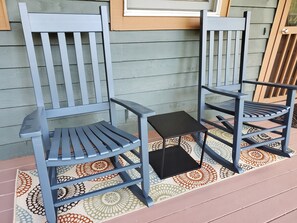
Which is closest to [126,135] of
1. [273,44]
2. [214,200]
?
[214,200]

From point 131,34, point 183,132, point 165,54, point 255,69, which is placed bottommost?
point 183,132

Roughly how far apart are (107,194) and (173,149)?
Answer: 68cm

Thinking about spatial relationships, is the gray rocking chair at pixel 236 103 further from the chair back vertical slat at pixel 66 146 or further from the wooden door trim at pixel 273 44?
the chair back vertical slat at pixel 66 146

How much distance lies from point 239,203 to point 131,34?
1359 mm

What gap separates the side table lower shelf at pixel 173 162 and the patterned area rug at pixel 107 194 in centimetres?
4

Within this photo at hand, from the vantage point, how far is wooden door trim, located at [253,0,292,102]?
2.10 m

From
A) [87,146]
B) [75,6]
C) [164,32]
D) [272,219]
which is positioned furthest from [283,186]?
[75,6]

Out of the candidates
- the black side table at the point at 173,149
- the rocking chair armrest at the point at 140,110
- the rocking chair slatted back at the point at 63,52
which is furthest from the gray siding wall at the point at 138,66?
the rocking chair armrest at the point at 140,110

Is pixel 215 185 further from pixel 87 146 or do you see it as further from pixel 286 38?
pixel 286 38

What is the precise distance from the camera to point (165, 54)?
1.86 m

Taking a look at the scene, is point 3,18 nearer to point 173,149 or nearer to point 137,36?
point 137,36

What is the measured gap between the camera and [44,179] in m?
1.04

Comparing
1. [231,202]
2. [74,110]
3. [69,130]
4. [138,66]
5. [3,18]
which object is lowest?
[231,202]

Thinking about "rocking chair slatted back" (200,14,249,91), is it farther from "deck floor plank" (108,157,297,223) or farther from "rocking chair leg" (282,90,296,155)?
"deck floor plank" (108,157,297,223)
